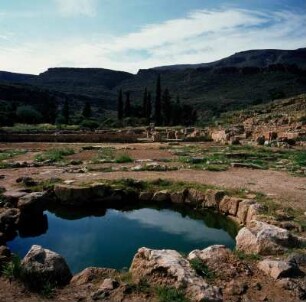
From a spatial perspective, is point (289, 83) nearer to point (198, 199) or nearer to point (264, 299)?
point (198, 199)

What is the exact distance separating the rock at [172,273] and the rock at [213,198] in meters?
6.32

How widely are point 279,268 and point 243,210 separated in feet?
16.6

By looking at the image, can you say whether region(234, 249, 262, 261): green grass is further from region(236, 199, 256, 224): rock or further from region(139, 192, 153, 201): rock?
region(139, 192, 153, 201): rock

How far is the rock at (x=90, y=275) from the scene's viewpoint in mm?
6802

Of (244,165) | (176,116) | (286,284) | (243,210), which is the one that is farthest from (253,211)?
(176,116)

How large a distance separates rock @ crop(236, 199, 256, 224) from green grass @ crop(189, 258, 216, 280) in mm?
4968

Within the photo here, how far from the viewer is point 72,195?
13711 millimetres

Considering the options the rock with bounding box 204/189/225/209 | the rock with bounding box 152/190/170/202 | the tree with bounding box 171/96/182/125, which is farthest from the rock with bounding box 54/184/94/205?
the tree with bounding box 171/96/182/125

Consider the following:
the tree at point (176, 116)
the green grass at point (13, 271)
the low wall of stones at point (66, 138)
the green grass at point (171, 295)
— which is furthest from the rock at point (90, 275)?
the tree at point (176, 116)

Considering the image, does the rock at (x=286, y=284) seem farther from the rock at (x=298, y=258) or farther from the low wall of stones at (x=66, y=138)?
the low wall of stones at (x=66, y=138)

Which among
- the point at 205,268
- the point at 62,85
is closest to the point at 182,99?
the point at 62,85

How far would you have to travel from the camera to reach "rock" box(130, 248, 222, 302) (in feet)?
19.7

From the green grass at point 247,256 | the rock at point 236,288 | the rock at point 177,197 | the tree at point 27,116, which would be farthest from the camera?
the tree at point 27,116

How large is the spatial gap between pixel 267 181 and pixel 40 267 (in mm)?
10091
